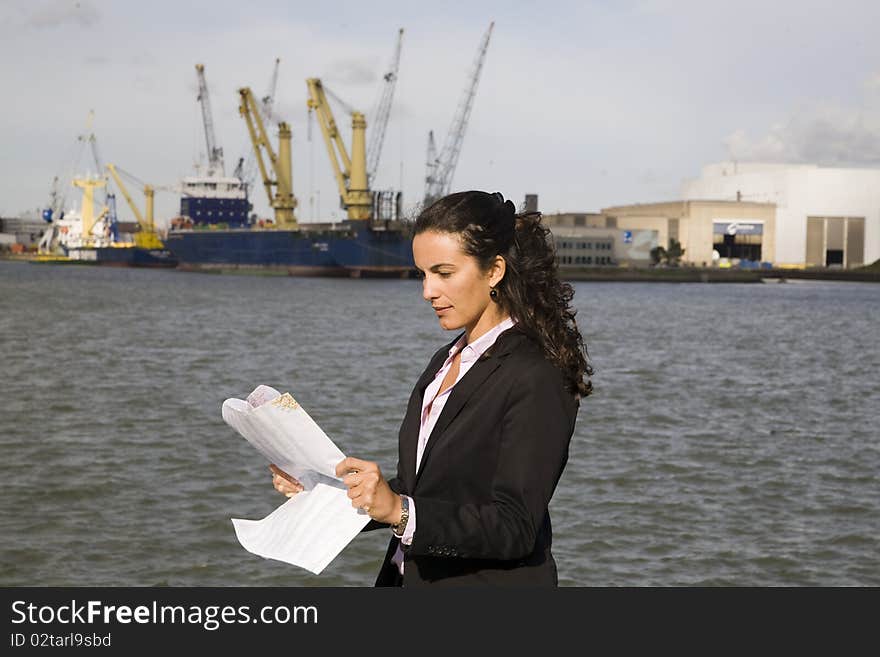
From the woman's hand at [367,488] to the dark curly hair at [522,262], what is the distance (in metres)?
0.41

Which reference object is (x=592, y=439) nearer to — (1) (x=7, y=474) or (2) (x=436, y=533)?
(1) (x=7, y=474)

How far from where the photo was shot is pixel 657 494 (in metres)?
10.4

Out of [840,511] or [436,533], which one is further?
[840,511]

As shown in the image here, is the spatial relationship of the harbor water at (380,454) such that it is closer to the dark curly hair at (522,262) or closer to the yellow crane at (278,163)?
the dark curly hair at (522,262)

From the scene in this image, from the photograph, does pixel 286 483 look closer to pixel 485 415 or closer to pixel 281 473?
pixel 281 473

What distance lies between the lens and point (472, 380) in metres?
2.21

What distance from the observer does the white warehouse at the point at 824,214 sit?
344 feet

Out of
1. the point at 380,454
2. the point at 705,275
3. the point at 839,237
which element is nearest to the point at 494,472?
the point at 380,454

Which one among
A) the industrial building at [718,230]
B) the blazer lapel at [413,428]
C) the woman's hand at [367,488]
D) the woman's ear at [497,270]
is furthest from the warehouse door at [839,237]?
the woman's hand at [367,488]

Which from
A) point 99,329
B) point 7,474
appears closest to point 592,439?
point 7,474

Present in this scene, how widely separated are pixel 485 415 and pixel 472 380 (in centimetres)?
8

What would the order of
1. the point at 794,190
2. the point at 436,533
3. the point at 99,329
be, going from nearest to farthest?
the point at 436,533
the point at 99,329
the point at 794,190

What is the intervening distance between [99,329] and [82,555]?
25.3 metres

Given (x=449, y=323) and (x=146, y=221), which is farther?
(x=146, y=221)
